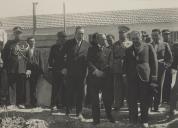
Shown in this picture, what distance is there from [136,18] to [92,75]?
15.2 metres

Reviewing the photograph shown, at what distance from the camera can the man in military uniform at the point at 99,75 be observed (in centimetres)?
966

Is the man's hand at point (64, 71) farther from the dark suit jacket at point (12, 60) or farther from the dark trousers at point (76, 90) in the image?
the dark suit jacket at point (12, 60)

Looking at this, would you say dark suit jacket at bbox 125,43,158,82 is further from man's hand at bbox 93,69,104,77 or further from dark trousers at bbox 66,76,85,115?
dark trousers at bbox 66,76,85,115

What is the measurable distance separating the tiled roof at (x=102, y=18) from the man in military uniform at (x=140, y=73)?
1365 cm

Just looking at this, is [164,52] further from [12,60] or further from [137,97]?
[12,60]

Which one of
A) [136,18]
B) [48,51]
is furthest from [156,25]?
[48,51]

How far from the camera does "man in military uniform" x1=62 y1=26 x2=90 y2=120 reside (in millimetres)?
10234

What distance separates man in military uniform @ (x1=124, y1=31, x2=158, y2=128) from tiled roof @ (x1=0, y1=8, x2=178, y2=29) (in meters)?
13.7

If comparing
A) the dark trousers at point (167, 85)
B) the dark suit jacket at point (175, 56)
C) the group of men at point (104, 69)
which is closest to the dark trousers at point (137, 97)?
the group of men at point (104, 69)

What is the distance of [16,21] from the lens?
928 inches

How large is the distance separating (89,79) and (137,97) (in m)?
1.03

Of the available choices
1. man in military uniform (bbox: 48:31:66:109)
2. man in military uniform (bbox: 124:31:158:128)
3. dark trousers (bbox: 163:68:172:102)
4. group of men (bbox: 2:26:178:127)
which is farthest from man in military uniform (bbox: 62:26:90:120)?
dark trousers (bbox: 163:68:172:102)

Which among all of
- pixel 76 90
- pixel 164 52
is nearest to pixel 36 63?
pixel 76 90

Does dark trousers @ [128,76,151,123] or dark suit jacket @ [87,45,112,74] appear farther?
dark suit jacket @ [87,45,112,74]
